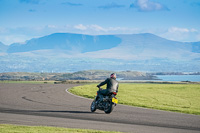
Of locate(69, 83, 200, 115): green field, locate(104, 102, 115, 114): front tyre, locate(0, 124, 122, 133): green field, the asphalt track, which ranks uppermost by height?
locate(69, 83, 200, 115): green field

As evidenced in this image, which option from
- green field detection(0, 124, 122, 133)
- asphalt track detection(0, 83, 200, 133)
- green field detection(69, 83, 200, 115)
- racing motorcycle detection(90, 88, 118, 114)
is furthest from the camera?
green field detection(69, 83, 200, 115)

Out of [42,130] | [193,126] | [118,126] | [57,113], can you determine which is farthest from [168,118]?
[42,130]

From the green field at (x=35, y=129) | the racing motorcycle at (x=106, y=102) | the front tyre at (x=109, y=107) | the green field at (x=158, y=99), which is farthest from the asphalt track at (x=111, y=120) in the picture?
the green field at (x=158, y=99)

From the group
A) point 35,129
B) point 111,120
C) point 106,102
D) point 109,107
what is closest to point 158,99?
point 106,102

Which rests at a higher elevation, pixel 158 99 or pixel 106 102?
pixel 158 99

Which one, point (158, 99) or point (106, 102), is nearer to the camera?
point (106, 102)

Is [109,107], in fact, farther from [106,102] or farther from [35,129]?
[35,129]

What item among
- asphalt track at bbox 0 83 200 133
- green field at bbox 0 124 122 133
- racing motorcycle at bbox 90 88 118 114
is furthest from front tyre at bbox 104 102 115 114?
green field at bbox 0 124 122 133

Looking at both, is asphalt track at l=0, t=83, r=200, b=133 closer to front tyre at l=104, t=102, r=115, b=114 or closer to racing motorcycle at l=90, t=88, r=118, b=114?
front tyre at l=104, t=102, r=115, b=114

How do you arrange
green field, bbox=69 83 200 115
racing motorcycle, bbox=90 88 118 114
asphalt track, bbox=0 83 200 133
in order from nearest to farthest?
asphalt track, bbox=0 83 200 133
racing motorcycle, bbox=90 88 118 114
green field, bbox=69 83 200 115

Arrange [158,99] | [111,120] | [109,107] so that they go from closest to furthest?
[111,120], [109,107], [158,99]

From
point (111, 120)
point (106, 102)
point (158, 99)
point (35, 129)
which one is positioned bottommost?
point (35, 129)

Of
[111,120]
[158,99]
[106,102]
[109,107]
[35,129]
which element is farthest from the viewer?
[158,99]

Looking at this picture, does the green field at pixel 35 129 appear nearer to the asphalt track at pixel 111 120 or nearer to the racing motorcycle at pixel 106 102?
the asphalt track at pixel 111 120
